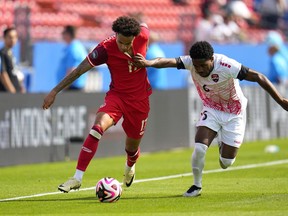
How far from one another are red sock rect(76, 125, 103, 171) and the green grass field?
0.44 m

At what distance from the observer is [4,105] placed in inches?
692

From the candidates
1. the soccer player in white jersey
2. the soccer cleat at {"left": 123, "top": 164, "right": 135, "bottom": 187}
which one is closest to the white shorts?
the soccer player in white jersey

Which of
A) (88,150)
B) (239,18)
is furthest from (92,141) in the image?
(239,18)

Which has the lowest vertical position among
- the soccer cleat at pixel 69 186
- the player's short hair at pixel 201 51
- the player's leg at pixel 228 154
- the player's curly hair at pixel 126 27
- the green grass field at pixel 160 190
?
the green grass field at pixel 160 190

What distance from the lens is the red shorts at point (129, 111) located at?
12281 mm

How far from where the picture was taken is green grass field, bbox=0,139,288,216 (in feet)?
34.4

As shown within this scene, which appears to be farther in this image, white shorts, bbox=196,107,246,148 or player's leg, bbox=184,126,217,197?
white shorts, bbox=196,107,246,148

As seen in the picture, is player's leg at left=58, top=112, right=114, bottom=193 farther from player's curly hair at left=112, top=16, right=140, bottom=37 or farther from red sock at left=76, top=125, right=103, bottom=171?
player's curly hair at left=112, top=16, right=140, bottom=37

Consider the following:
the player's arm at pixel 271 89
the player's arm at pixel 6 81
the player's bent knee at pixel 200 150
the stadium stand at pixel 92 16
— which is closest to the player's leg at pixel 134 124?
the player's bent knee at pixel 200 150

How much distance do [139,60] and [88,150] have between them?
1.32m

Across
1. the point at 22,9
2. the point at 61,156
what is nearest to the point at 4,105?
the point at 61,156

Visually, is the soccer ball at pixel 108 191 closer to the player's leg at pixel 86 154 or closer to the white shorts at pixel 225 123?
the player's leg at pixel 86 154

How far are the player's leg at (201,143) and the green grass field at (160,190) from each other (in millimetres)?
181

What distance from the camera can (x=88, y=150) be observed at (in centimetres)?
1171
